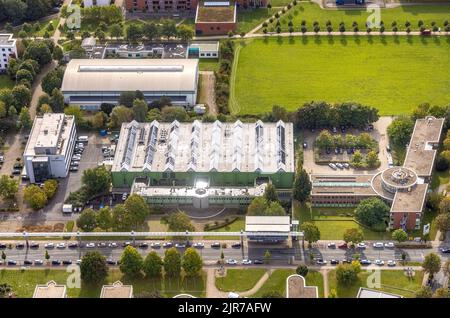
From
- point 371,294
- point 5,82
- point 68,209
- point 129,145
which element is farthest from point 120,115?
point 371,294

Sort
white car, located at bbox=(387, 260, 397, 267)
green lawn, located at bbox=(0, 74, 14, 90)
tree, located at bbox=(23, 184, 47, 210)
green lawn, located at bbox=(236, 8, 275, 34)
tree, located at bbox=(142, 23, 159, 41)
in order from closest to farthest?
white car, located at bbox=(387, 260, 397, 267) → tree, located at bbox=(23, 184, 47, 210) → green lawn, located at bbox=(0, 74, 14, 90) → tree, located at bbox=(142, 23, 159, 41) → green lawn, located at bbox=(236, 8, 275, 34)

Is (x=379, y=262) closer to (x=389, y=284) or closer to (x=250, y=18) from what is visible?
(x=389, y=284)

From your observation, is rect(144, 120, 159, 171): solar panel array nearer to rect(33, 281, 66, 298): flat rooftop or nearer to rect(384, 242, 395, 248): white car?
rect(33, 281, 66, 298): flat rooftop

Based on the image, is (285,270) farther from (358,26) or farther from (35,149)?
(358,26)

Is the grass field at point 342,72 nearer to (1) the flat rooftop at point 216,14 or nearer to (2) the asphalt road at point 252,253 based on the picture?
(1) the flat rooftop at point 216,14

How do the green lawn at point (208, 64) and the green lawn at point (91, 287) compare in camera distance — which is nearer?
the green lawn at point (91, 287)

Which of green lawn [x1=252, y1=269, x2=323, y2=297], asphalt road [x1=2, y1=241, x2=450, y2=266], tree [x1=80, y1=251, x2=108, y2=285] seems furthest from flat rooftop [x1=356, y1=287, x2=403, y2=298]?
tree [x1=80, y1=251, x2=108, y2=285]

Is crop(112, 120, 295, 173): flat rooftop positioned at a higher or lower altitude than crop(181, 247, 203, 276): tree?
higher

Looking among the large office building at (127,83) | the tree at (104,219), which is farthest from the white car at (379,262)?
the large office building at (127,83)
